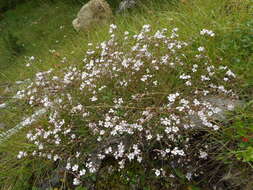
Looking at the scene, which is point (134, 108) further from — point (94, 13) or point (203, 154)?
point (94, 13)

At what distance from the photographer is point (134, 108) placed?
2104 millimetres

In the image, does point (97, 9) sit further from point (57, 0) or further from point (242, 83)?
point (242, 83)

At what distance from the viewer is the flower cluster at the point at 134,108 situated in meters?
2.00

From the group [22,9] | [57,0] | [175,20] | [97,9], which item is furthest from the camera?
[22,9]

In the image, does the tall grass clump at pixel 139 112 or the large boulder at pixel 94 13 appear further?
the large boulder at pixel 94 13

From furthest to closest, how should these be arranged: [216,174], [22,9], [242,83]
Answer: [22,9]
[242,83]
[216,174]

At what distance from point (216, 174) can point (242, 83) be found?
883mm

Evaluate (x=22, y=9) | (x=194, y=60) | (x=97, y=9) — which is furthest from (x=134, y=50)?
(x=22, y=9)

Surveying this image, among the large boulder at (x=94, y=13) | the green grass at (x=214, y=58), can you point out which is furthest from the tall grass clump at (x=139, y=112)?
the large boulder at (x=94, y=13)

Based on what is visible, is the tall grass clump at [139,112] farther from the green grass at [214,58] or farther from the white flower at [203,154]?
the green grass at [214,58]

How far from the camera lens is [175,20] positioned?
3.54 metres

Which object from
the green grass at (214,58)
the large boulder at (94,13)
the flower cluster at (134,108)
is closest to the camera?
the green grass at (214,58)

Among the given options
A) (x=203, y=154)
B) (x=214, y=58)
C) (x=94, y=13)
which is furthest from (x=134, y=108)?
(x=94, y=13)

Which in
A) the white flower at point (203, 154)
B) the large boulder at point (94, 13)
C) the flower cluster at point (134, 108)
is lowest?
the large boulder at point (94, 13)
